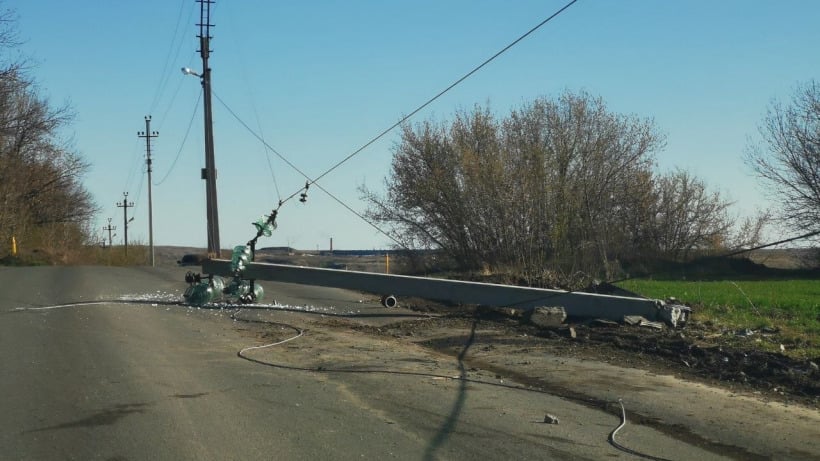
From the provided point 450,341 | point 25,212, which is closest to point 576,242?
point 450,341

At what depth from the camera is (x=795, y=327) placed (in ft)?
47.8

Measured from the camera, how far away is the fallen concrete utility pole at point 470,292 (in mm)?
15188

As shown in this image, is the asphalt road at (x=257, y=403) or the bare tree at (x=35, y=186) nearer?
the asphalt road at (x=257, y=403)

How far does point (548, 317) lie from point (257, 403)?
7.73 m

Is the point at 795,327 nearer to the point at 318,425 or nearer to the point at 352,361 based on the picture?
the point at 352,361

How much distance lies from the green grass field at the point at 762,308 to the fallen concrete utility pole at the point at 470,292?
1209mm

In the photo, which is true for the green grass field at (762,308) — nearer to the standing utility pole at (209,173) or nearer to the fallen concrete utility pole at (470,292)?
the fallen concrete utility pole at (470,292)

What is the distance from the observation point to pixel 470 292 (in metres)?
17.5

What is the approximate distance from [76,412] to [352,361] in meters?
4.38

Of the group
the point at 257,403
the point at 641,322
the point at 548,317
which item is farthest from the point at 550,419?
the point at 548,317

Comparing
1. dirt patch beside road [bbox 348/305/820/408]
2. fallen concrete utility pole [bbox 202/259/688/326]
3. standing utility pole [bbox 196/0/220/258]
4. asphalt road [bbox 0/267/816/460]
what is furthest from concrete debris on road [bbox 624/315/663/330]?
standing utility pole [bbox 196/0/220/258]

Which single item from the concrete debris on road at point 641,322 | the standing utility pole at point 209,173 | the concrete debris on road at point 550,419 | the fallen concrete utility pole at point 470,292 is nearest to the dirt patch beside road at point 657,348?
the concrete debris on road at point 641,322

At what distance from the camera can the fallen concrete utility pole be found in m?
15.2

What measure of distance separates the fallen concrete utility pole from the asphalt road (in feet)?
10.3
